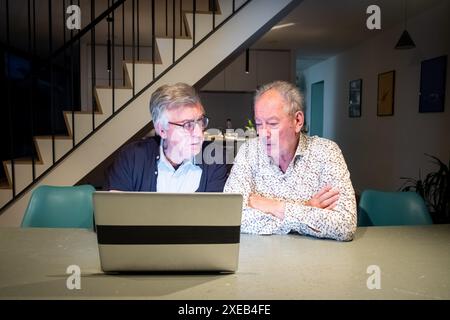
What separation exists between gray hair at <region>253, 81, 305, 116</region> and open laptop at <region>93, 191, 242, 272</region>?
733 millimetres

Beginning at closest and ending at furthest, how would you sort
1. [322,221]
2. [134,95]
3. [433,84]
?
[322,221] → [134,95] → [433,84]

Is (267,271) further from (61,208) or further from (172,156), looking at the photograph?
(61,208)

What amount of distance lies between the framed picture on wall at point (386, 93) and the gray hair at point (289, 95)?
13.9ft

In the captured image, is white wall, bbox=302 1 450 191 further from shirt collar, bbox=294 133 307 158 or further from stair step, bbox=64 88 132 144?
shirt collar, bbox=294 133 307 158

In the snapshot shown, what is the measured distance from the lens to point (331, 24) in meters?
5.30

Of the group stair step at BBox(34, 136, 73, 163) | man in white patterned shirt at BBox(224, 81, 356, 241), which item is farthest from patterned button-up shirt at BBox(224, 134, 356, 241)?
stair step at BBox(34, 136, 73, 163)

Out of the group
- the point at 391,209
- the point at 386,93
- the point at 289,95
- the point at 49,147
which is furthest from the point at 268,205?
the point at 386,93

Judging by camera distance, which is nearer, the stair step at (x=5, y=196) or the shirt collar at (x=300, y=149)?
the shirt collar at (x=300, y=149)

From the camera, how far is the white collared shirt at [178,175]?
5.61 ft

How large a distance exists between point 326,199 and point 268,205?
21 cm

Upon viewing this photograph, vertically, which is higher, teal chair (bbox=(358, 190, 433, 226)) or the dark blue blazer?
the dark blue blazer

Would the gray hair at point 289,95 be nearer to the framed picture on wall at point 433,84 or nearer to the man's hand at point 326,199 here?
the man's hand at point 326,199

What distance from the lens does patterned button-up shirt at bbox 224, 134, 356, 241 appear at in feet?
4.62

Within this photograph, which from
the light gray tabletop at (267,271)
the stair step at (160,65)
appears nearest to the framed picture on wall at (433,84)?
the stair step at (160,65)
